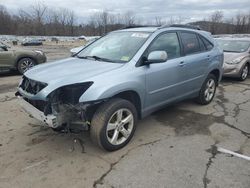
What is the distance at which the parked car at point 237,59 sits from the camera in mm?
9297

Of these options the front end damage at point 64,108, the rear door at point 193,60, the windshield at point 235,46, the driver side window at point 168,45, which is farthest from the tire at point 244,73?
the front end damage at point 64,108

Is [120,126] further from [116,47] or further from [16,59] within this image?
[16,59]

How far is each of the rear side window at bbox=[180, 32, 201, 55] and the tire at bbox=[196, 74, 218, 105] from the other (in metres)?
0.80

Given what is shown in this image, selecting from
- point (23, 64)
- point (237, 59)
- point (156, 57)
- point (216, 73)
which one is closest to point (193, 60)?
point (216, 73)

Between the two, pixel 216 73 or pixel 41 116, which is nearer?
pixel 41 116

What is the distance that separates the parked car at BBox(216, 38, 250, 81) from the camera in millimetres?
9297

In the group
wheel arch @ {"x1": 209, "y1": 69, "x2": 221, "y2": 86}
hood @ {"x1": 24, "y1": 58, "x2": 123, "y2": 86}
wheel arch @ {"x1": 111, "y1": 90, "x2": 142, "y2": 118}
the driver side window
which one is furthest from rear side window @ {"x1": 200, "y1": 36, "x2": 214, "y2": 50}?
hood @ {"x1": 24, "y1": 58, "x2": 123, "y2": 86}

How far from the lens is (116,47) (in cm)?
471

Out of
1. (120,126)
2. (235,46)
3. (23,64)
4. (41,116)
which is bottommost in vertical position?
(120,126)

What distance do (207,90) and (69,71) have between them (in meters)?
3.47

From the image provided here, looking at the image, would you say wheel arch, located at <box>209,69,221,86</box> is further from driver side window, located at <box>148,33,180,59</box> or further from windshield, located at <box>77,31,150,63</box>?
windshield, located at <box>77,31,150,63</box>

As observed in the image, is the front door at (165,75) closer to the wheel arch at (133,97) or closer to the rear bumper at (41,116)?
the wheel arch at (133,97)

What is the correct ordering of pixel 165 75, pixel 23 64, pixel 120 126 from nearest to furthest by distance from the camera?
pixel 120 126 → pixel 165 75 → pixel 23 64

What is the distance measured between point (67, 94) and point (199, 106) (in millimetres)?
3516
